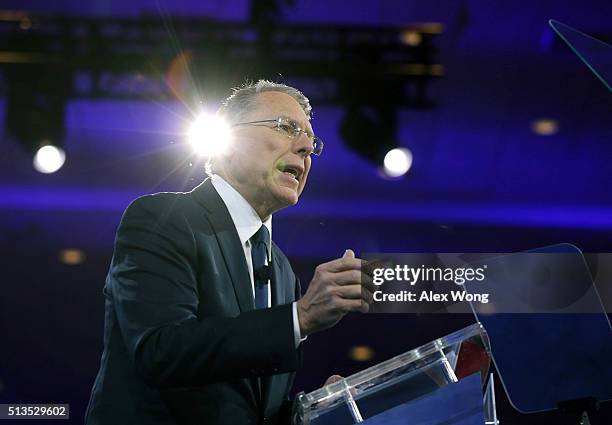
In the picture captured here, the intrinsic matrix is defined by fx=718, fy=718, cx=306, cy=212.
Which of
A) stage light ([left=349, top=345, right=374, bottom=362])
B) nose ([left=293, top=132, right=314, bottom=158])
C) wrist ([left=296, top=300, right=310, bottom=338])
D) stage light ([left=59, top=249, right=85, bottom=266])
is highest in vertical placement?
stage light ([left=59, top=249, right=85, bottom=266])

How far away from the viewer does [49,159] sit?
3234 mm

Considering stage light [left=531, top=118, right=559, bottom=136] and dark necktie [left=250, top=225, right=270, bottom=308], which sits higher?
stage light [left=531, top=118, right=559, bottom=136]

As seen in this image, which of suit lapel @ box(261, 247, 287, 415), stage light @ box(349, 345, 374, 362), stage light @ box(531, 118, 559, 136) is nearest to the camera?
suit lapel @ box(261, 247, 287, 415)

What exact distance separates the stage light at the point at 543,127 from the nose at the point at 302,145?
67.5 inches

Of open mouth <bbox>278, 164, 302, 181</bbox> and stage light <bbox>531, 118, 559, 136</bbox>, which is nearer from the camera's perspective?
open mouth <bbox>278, 164, 302, 181</bbox>

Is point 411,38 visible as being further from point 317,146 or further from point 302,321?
point 302,321

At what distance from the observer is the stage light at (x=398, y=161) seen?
10.6 feet

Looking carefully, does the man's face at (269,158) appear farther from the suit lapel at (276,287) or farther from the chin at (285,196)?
the suit lapel at (276,287)

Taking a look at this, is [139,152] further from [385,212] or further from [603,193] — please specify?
[603,193]

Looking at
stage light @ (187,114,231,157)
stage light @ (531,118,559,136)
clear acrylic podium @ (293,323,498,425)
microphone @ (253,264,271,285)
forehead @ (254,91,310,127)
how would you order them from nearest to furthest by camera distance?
1. clear acrylic podium @ (293,323,498,425)
2. microphone @ (253,264,271,285)
3. forehead @ (254,91,310,127)
4. stage light @ (187,114,231,157)
5. stage light @ (531,118,559,136)

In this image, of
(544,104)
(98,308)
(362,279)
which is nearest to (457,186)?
(544,104)

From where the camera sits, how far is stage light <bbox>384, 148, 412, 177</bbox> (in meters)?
3.24

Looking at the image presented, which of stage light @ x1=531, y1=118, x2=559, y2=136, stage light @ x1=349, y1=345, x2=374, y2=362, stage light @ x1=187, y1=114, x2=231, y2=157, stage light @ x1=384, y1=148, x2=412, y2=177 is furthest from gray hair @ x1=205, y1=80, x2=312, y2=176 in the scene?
stage light @ x1=531, y1=118, x2=559, y2=136

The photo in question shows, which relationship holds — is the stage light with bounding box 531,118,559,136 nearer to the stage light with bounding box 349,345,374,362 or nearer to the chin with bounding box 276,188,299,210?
the stage light with bounding box 349,345,374,362
